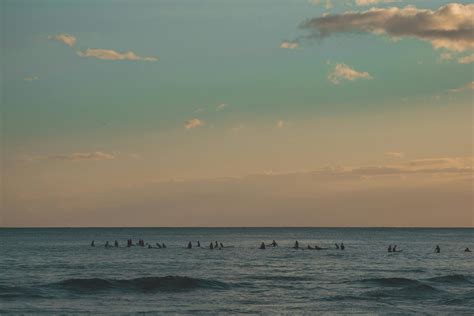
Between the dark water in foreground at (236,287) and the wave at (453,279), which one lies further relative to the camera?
the wave at (453,279)

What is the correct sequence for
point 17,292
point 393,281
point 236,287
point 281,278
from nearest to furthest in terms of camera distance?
1. point 17,292
2. point 236,287
3. point 393,281
4. point 281,278

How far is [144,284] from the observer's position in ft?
156

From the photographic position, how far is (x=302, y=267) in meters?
63.3

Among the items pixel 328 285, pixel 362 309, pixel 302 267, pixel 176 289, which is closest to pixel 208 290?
pixel 176 289

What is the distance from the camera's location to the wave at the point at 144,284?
151 feet

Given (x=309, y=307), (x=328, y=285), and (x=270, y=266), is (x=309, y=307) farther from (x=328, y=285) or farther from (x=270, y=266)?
(x=270, y=266)

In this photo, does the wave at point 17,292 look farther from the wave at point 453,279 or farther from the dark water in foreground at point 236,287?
the wave at point 453,279

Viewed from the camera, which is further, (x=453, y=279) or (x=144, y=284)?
(x=453, y=279)

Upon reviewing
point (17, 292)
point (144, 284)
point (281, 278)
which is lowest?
point (17, 292)

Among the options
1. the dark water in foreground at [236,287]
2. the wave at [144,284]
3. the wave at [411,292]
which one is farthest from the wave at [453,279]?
the wave at [144,284]

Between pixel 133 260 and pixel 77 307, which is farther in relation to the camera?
pixel 133 260

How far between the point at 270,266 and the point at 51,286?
25027 mm

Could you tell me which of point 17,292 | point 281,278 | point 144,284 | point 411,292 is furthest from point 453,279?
point 17,292

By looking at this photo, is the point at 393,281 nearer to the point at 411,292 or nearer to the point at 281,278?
the point at 411,292
